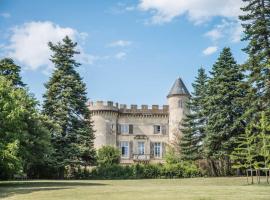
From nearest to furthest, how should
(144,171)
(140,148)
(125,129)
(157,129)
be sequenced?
(144,171)
(125,129)
(140,148)
(157,129)

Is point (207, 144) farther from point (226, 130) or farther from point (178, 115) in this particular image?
point (178, 115)

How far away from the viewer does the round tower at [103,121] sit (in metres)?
62.1

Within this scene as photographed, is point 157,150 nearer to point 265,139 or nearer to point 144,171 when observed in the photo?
point 144,171

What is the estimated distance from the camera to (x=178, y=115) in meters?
62.0

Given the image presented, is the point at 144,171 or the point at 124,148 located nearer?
the point at 144,171

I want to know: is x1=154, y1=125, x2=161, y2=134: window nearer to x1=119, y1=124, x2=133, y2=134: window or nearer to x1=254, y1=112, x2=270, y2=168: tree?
x1=119, y1=124, x2=133, y2=134: window

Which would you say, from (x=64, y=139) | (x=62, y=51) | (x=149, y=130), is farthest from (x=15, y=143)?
(x=149, y=130)

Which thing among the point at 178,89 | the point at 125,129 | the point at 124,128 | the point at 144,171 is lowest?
the point at 144,171

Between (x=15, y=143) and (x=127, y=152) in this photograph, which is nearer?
(x=15, y=143)

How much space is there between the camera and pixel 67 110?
43.8m

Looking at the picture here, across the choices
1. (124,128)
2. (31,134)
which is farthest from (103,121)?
(31,134)

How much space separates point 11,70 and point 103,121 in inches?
841

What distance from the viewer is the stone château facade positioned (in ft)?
204

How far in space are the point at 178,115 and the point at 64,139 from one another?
22944mm
